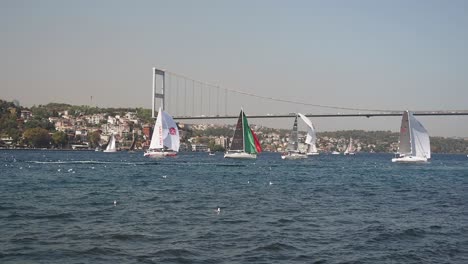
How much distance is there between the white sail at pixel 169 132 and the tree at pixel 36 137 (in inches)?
2375

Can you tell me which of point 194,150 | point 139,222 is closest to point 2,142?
point 194,150

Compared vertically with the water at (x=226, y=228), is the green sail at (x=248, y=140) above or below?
above

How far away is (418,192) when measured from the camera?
25375 millimetres

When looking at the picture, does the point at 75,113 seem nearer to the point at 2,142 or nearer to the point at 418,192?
the point at 2,142

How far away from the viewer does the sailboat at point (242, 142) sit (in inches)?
2520

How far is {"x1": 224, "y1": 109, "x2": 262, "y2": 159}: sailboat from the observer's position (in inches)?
2520

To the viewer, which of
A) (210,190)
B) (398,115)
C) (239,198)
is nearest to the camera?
(239,198)

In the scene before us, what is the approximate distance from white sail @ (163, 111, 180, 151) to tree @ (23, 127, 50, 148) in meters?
60.3

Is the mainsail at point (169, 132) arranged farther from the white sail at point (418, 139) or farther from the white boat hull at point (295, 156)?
the white sail at point (418, 139)

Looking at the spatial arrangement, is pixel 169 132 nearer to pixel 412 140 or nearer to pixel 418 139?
pixel 412 140

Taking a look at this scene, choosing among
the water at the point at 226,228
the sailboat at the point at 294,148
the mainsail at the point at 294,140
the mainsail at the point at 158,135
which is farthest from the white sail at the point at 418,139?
the water at the point at 226,228

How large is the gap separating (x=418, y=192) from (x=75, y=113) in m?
167

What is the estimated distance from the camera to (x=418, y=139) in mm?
61094

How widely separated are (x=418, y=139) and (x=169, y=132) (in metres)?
25.0
